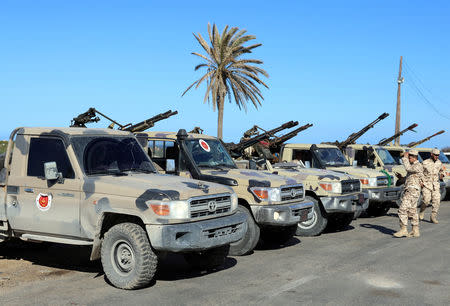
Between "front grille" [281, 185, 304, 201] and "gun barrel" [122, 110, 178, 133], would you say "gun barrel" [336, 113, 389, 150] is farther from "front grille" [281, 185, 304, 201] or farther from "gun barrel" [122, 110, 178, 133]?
"front grille" [281, 185, 304, 201]

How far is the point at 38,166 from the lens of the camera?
7383 mm

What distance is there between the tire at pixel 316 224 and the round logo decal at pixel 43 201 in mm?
5467

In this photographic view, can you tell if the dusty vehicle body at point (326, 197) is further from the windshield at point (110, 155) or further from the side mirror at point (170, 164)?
the windshield at point (110, 155)

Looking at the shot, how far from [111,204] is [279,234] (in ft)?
13.3

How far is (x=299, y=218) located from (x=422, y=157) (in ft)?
40.0

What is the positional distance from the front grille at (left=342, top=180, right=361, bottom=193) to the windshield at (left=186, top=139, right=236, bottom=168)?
8.61 ft

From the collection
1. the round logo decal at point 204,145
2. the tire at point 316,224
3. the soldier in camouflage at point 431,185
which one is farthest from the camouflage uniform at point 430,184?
the round logo decal at point 204,145

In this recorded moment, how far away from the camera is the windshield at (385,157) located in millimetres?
16203

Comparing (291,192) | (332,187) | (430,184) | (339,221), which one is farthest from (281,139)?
(291,192)

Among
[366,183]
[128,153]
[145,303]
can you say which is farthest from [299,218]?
[366,183]

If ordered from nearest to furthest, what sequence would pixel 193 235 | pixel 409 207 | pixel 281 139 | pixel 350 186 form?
pixel 193 235, pixel 409 207, pixel 350 186, pixel 281 139

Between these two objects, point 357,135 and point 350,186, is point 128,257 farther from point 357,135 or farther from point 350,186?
point 357,135

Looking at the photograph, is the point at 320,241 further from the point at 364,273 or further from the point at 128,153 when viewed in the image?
the point at 128,153

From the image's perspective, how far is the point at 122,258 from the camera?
660 centimetres
